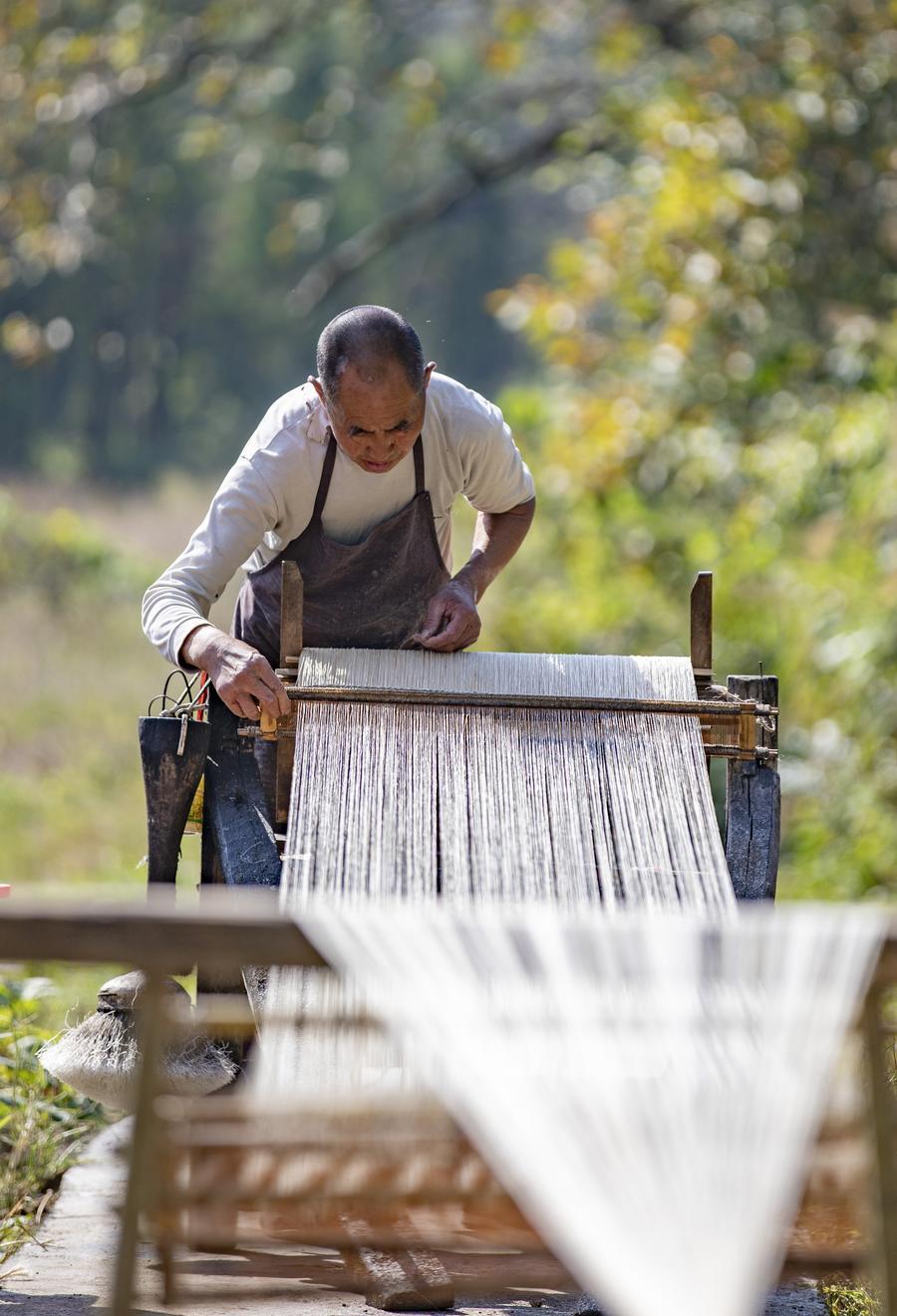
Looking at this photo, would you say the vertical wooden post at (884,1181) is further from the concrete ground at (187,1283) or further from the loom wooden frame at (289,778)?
the loom wooden frame at (289,778)

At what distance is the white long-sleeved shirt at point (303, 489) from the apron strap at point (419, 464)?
1 centimetres

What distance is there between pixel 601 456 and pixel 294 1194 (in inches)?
317

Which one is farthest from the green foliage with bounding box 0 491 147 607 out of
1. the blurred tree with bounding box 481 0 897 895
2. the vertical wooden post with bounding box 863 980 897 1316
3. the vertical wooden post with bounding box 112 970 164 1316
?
the vertical wooden post with bounding box 863 980 897 1316

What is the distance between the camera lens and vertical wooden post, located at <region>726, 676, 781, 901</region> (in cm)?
307

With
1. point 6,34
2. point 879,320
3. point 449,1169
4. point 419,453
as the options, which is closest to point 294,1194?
point 449,1169

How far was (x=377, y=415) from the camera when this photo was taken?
3.32 metres

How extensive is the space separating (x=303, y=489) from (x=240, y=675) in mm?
612

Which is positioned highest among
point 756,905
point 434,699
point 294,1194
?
point 434,699

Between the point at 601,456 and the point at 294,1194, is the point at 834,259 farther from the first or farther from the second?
the point at 294,1194

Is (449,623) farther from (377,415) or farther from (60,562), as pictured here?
(60,562)

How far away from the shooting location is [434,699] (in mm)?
3178

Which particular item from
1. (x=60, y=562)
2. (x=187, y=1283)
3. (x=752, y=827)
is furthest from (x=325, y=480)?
(x=60, y=562)

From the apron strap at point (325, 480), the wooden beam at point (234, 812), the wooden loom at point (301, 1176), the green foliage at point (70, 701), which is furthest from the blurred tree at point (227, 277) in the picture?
the wooden loom at point (301, 1176)

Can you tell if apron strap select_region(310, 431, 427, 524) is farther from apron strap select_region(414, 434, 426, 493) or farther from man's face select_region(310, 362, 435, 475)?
man's face select_region(310, 362, 435, 475)
